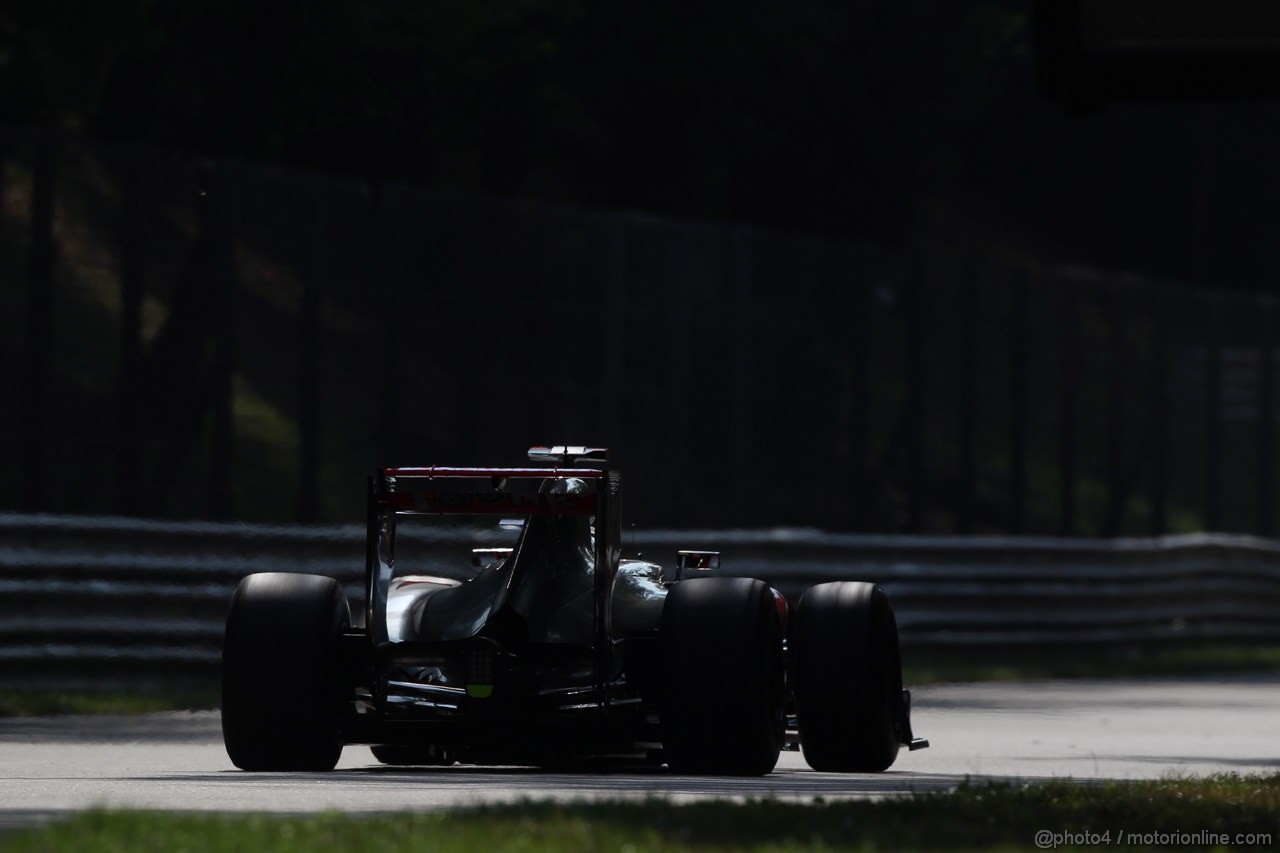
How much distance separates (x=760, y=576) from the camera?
68.0 ft

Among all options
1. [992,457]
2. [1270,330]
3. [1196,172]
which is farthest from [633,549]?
[1196,172]

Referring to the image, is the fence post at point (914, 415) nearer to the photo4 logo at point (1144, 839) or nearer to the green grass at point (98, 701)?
the green grass at point (98, 701)

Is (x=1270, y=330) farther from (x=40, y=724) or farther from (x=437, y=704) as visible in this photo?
(x=437, y=704)

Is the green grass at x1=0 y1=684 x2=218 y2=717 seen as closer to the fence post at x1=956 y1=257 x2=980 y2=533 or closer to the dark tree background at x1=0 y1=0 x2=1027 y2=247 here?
the fence post at x1=956 y1=257 x2=980 y2=533

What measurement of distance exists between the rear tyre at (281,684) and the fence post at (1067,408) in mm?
15957

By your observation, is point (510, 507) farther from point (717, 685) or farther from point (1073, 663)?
point (1073, 663)

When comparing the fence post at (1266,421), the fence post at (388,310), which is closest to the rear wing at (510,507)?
the fence post at (388,310)

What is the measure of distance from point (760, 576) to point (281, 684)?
10449mm

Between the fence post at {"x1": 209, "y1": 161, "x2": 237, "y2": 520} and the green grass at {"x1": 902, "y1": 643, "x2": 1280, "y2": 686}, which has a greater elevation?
the fence post at {"x1": 209, "y1": 161, "x2": 237, "y2": 520}

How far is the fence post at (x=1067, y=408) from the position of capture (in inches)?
1013

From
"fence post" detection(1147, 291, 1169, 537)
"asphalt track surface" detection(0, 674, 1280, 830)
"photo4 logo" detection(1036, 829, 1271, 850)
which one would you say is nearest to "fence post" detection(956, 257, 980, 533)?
"fence post" detection(1147, 291, 1169, 537)

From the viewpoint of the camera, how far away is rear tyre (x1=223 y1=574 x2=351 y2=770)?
10.6 metres

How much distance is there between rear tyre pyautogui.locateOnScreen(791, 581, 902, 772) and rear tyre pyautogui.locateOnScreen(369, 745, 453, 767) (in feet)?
5.26

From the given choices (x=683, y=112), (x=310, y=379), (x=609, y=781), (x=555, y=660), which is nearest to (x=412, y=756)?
(x=555, y=660)
